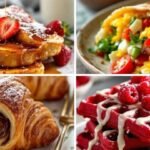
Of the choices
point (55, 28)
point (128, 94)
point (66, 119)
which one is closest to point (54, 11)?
point (55, 28)

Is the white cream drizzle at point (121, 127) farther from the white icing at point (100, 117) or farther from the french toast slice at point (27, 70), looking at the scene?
the french toast slice at point (27, 70)

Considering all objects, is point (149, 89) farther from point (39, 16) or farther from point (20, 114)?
point (39, 16)

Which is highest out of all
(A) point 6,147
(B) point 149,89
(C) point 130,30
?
(C) point 130,30

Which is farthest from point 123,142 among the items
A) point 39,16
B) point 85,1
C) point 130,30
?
point 85,1

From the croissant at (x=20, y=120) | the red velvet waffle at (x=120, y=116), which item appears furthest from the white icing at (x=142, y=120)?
the croissant at (x=20, y=120)

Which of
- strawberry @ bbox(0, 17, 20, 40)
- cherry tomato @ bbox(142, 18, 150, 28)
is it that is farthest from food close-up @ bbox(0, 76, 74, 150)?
cherry tomato @ bbox(142, 18, 150, 28)

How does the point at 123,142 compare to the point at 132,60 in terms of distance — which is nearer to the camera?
the point at 123,142

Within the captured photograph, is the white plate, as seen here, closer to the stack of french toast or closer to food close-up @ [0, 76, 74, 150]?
food close-up @ [0, 76, 74, 150]

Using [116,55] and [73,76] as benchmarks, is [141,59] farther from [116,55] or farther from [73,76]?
[73,76]
